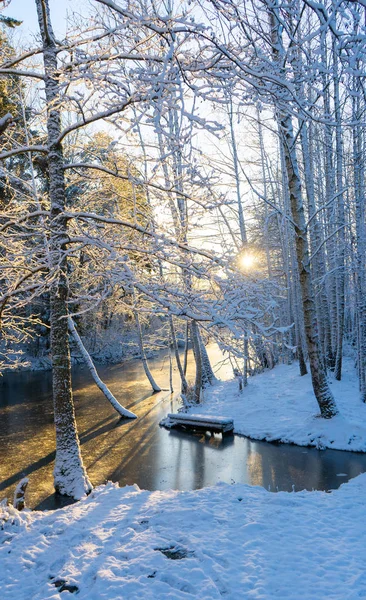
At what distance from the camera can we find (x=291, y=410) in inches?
471

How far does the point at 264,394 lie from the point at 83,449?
6.21m

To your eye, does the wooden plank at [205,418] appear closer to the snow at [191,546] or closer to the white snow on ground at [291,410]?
the white snow on ground at [291,410]

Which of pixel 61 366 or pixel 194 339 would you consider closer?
pixel 61 366

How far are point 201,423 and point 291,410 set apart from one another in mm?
2603

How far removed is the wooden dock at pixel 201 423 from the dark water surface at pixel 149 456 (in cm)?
26

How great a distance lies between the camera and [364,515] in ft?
16.3

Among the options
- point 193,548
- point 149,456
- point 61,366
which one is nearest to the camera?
point 193,548

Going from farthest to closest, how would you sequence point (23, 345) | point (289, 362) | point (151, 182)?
point (23, 345) → point (289, 362) → point (151, 182)

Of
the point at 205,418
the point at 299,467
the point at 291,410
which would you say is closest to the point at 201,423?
the point at 205,418

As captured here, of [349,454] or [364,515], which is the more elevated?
[364,515]

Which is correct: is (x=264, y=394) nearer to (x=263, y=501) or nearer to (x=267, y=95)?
(x=263, y=501)

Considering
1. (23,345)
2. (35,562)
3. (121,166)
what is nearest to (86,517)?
(35,562)

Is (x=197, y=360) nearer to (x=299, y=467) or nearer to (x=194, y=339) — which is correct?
(x=194, y=339)

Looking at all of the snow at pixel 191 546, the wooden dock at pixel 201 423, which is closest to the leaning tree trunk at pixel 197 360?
the wooden dock at pixel 201 423
